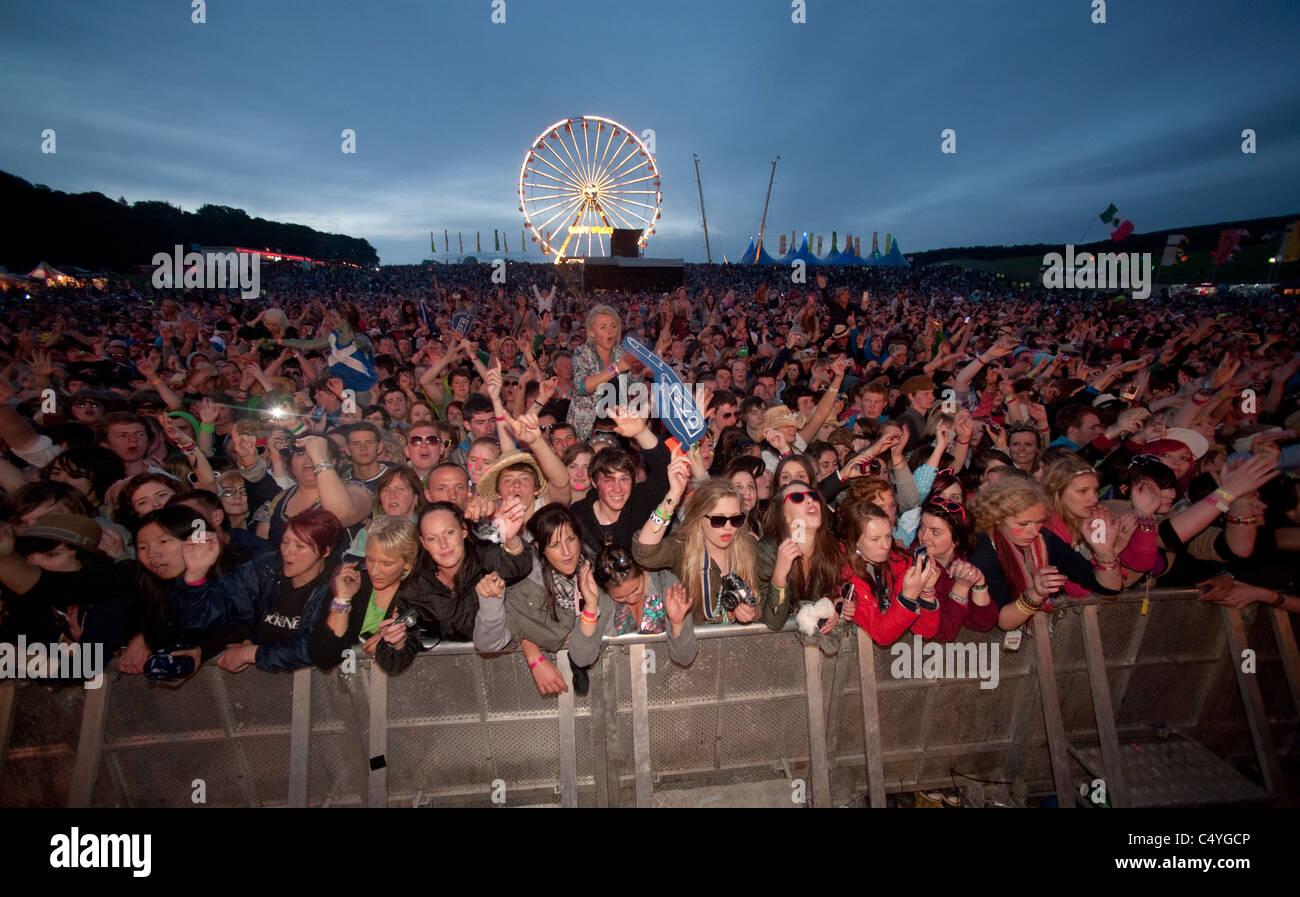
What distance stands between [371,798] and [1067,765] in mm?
3978

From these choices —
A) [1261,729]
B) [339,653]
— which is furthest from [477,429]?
[1261,729]

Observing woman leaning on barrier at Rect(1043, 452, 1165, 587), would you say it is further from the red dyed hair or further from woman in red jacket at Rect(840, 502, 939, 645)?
the red dyed hair

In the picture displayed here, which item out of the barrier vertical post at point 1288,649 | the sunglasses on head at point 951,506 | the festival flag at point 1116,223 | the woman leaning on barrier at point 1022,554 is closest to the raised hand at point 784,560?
the sunglasses on head at point 951,506

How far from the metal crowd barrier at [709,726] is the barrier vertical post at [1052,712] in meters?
0.01

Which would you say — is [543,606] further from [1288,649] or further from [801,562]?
[1288,649]

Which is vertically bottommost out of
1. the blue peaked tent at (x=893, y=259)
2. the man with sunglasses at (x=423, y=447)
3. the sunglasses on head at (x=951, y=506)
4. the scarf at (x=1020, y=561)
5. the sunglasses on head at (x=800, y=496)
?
the scarf at (x=1020, y=561)

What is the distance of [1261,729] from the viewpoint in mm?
3266

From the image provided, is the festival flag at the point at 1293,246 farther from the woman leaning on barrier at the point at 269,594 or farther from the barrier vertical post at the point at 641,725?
the woman leaning on barrier at the point at 269,594

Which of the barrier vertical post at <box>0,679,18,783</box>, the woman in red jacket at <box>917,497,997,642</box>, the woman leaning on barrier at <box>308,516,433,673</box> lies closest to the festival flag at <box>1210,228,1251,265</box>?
the woman in red jacket at <box>917,497,997,642</box>

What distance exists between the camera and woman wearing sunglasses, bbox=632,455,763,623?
3.01 m

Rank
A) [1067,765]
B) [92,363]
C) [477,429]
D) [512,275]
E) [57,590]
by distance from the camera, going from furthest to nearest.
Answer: [512,275]
[92,363]
[477,429]
[1067,765]
[57,590]

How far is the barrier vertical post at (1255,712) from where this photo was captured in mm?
3256

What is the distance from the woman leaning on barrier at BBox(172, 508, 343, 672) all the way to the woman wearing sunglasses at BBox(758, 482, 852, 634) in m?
2.54
